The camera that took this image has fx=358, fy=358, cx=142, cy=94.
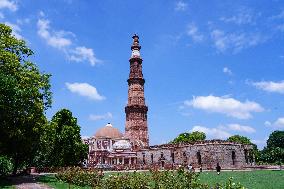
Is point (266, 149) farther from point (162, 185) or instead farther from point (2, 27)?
point (162, 185)

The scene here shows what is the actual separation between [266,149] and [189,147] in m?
32.0

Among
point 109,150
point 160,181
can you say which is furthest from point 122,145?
point 160,181

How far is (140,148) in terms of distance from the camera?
5697 centimetres

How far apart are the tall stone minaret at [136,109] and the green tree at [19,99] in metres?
33.2

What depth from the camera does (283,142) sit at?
7050 cm

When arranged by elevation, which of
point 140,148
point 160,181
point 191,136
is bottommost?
point 160,181

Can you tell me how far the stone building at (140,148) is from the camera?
1780 inches

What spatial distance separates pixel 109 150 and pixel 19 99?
1533 inches

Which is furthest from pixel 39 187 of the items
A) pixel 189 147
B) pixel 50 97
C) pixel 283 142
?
pixel 283 142

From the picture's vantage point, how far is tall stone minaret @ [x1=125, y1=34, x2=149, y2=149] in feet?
196

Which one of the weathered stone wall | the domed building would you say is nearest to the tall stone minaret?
the domed building

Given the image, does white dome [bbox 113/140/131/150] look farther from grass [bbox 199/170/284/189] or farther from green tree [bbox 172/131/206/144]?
grass [bbox 199/170/284/189]

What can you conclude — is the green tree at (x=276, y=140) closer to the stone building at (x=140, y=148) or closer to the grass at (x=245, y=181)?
the stone building at (x=140, y=148)

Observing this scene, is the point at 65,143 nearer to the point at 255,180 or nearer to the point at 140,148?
the point at 140,148
